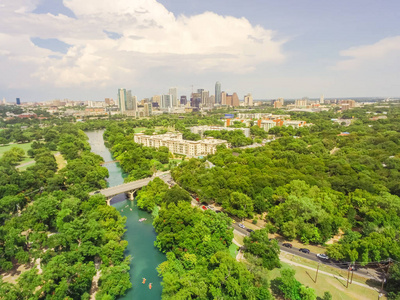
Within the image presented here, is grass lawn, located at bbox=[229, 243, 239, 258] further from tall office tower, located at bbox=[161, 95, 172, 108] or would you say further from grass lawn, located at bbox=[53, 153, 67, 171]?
tall office tower, located at bbox=[161, 95, 172, 108]

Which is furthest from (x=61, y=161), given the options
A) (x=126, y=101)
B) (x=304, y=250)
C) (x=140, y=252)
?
(x=126, y=101)

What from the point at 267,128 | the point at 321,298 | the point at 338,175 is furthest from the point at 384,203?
the point at 267,128

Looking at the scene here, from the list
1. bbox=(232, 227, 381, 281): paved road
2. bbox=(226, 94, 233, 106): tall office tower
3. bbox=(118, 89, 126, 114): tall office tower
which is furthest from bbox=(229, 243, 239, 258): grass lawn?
bbox=(226, 94, 233, 106): tall office tower

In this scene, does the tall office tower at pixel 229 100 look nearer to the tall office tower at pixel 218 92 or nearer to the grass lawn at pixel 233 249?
the tall office tower at pixel 218 92

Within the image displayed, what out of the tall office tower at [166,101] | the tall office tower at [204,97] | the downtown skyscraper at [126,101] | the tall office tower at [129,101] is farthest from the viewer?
the tall office tower at [166,101]

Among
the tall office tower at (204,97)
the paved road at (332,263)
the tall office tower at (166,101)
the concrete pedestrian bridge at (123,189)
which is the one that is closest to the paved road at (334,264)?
the paved road at (332,263)

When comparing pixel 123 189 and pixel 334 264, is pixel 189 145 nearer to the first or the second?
pixel 123 189

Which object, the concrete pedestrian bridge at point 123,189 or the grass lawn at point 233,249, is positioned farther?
the concrete pedestrian bridge at point 123,189

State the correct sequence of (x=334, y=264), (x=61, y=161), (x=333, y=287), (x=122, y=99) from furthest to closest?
1. (x=122, y=99)
2. (x=61, y=161)
3. (x=334, y=264)
4. (x=333, y=287)
